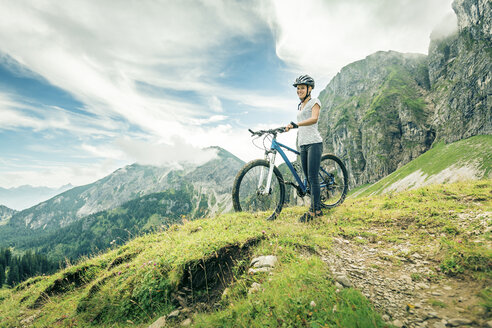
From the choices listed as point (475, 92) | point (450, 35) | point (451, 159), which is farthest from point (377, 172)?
point (450, 35)

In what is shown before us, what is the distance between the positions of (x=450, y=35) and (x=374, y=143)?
10324 centimetres

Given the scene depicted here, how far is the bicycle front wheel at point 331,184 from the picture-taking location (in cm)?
928

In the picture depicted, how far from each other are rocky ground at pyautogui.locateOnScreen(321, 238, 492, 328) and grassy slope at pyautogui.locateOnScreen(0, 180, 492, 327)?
8.8 inches

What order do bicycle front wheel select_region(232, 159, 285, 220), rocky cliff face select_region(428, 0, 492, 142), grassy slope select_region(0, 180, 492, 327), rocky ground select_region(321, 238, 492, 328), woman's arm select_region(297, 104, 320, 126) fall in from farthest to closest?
rocky cliff face select_region(428, 0, 492, 142), bicycle front wheel select_region(232, 159, 285, 220), woman's arm select_region(297, 104, 320, 126), grassy slope select_region(0, 180, 492, 327), rocky ground select_region(321, 238, 492, 328)

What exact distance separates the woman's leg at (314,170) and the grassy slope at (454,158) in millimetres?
113845

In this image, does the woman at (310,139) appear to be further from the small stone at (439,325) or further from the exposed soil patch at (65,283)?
the exposed soil patch at (65,283)

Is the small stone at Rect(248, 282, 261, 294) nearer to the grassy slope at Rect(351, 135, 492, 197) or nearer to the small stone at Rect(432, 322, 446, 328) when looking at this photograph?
the small stone at Rect(432, 322, 446, 328)

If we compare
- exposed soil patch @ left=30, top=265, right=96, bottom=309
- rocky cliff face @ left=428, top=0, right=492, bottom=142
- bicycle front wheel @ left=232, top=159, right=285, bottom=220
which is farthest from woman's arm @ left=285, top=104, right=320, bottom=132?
rocky cliff face @ left=428, top=0, right=492, bottom=142

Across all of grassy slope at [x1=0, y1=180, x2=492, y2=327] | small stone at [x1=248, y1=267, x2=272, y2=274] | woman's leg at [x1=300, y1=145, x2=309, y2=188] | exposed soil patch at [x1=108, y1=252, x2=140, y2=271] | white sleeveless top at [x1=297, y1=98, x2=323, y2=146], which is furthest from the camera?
woman's leg at [x1=300, y1=145, x2=309, y2=188]

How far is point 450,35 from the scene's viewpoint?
162250 mm

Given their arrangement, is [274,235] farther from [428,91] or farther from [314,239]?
[428,91]

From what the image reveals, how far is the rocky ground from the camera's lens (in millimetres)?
2402

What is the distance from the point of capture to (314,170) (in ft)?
24.0

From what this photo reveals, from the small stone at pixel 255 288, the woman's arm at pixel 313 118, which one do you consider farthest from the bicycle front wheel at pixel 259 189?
the small stone at pixel 255 288
